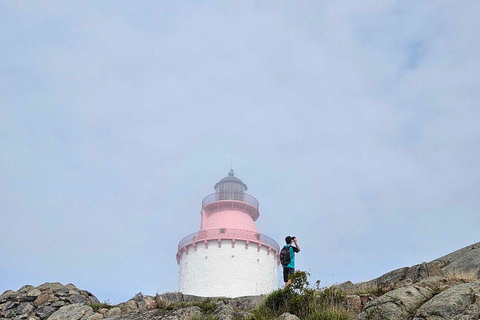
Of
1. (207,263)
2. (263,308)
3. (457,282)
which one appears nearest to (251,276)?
(207,263)

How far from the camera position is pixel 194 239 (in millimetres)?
34031

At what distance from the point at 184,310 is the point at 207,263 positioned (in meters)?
17.2

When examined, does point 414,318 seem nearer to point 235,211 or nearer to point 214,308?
point 214,308

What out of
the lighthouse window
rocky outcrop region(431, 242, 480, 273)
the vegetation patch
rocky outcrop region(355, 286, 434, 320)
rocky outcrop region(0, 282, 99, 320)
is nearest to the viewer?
rocky outcrop region(355, 286, 434, 320)

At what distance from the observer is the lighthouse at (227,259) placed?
31719 millimetres

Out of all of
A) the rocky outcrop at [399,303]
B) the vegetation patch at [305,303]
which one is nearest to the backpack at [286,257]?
the vegetation patch at [305,303]

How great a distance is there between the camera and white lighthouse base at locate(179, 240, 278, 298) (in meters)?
31.6

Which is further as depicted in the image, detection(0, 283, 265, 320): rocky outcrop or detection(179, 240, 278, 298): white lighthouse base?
detection(179, 240, 278, 298): white lighthouse base

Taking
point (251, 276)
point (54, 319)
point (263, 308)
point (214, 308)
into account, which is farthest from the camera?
point (251, 276)

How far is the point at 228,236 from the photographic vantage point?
110 ft

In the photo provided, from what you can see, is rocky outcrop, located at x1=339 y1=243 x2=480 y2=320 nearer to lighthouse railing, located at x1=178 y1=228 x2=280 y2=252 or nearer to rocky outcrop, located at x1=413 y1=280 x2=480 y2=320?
rocky outcrop, located at x1=413 y1=280 x2=480 y2=320

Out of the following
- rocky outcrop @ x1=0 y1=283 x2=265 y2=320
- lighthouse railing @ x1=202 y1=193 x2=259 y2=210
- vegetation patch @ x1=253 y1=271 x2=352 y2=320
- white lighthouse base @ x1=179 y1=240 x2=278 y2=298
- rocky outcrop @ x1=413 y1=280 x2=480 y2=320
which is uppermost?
lighthouse railing @ x1=202 y1=193 x2=259 y2=210

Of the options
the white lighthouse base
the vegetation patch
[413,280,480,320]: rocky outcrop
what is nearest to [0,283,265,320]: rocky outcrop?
the vegetation patch

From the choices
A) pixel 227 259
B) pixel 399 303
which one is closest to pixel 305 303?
pixel 399 303
